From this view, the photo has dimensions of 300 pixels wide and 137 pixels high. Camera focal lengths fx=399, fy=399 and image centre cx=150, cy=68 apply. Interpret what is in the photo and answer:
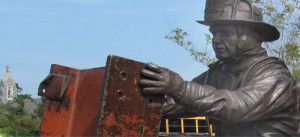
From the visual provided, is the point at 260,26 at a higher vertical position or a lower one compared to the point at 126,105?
higher

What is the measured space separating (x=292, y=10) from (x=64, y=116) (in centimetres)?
1301

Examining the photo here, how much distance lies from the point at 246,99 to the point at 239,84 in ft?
1.27

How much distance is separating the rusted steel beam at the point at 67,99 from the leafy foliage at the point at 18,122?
19513 mm

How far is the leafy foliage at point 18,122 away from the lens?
2214 centimetres

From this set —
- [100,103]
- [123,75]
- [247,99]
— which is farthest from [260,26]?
[100,103]

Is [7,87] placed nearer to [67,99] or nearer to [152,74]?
[67,99]

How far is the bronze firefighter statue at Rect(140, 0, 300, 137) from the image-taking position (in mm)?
2480

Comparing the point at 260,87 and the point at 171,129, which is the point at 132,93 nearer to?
the point at 260,87

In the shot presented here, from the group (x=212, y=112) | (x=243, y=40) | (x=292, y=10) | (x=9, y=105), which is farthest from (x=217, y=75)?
(x=9, y=105)

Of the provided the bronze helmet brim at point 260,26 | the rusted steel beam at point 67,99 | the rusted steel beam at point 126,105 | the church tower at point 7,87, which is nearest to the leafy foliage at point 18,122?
the church tower at point 7,87

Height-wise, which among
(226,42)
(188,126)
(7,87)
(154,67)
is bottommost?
(188,126)

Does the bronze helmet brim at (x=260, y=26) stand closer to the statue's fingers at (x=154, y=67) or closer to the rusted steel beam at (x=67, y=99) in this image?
the statue's fingers at (x=154, y=67)

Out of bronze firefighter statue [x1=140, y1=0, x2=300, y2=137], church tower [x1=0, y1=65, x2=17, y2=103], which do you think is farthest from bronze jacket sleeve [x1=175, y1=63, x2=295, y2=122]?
church tower [x1=0, y1=65, x2=17, y2=103]

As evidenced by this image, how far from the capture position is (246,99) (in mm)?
2559
